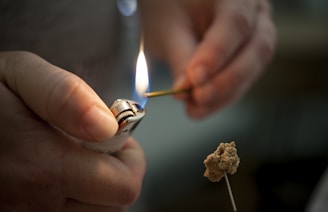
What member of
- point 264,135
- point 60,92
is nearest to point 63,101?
point 60,92

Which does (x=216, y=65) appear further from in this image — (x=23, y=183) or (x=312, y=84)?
(x=312, y=84)

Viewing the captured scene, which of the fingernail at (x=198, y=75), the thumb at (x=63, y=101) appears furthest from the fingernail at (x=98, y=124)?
the fingernail at (x=198, y=75)

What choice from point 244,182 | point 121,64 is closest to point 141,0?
point 121,64

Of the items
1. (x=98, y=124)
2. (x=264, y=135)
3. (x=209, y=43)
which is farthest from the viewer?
(x=264, y=135)

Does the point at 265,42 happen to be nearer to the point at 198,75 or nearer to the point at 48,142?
the point at 198,75

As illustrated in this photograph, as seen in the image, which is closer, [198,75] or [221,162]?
[221,162]

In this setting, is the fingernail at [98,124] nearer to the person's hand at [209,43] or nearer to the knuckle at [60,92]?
the knuckle at [60,92]

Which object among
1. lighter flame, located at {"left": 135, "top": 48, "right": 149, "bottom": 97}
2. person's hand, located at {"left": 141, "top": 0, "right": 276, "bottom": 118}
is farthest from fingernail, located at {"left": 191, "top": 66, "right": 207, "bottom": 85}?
lighter flame, located at {"left": 135, "top": 48, "right": 149, "bottom": 97}

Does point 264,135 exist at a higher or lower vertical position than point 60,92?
lower

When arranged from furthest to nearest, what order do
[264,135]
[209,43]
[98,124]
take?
1. [264,135]
2. [209,43]
3. [98,124]
